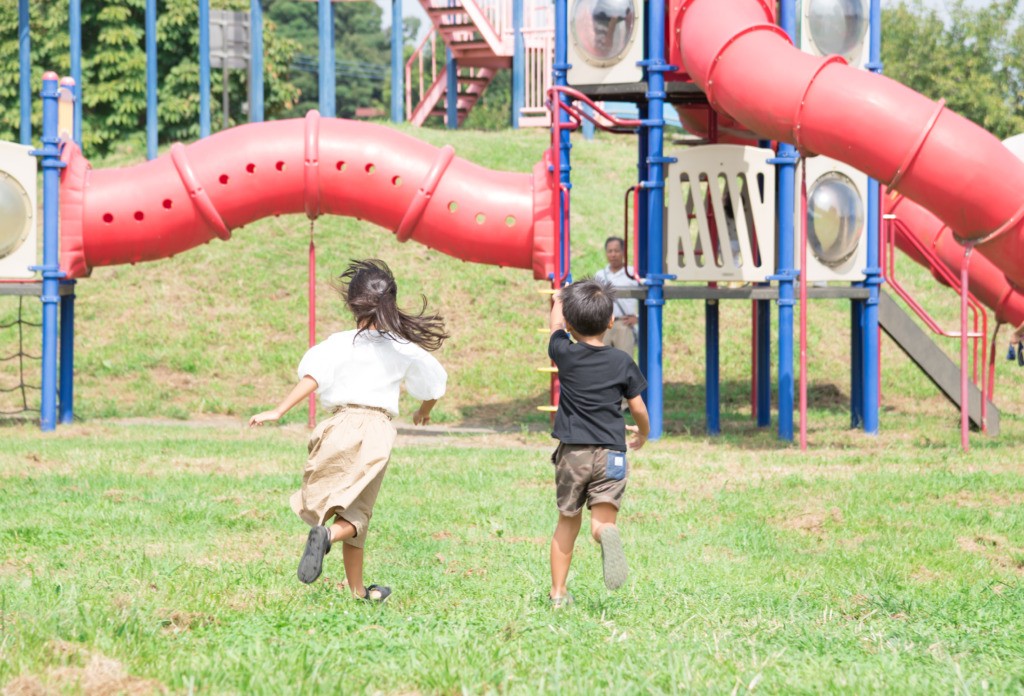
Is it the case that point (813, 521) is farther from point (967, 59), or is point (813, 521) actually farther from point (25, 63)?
point (967, 59)

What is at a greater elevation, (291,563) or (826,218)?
(826,218)

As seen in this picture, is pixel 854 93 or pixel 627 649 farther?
pixel 854 93

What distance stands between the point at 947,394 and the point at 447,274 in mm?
8457

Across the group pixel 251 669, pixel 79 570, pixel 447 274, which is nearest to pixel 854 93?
pixel 79 570

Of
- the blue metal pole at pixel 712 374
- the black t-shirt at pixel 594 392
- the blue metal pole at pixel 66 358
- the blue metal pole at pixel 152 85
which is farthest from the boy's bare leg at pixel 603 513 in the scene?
the blue metal pole at pixel 152 85

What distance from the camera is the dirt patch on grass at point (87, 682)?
150 inches

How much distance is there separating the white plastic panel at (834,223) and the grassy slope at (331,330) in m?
2.13

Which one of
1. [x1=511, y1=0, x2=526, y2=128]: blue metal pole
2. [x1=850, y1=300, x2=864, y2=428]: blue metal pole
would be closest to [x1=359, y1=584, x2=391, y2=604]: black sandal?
[x1=850, y1=300, x2=864, y2=428]: blue metal pole

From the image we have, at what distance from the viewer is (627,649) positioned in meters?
4.39

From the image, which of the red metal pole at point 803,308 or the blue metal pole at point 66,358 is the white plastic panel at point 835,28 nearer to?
the red metal pole at point 803,308

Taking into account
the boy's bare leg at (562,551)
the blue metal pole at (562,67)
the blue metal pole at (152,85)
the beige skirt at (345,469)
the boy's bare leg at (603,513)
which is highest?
the blue metal pole at (152,85)

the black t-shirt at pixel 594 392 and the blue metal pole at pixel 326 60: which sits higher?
the blue metal pole at pixel 326 60

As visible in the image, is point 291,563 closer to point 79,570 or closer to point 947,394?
point 79,570

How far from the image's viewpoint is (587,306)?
5375mm
